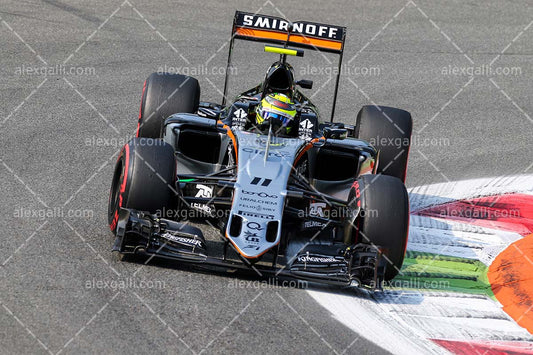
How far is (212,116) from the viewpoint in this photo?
10883 millimetres

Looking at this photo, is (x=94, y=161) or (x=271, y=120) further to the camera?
(x=94, y=161)

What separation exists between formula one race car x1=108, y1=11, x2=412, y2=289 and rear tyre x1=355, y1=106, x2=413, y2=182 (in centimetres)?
1

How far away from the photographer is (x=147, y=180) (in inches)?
331

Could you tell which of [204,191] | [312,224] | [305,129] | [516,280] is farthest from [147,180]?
[516,280]

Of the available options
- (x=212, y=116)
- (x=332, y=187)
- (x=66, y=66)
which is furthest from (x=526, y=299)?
(x=66, y=66)

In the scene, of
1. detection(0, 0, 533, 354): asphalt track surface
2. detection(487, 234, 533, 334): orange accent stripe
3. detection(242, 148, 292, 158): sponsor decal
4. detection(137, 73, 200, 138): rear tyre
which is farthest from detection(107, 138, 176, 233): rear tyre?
detection(487, 234, 533, 334): orange accent stripe

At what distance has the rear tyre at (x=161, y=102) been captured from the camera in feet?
35.0

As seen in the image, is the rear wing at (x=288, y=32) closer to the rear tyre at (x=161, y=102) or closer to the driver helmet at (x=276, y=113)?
the rear tyre at (x=161, y=102)

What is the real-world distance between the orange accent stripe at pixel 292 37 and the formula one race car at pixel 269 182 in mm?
12

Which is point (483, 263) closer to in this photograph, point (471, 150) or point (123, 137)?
point (471, 150)

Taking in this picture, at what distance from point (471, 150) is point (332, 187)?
4262 millimetres

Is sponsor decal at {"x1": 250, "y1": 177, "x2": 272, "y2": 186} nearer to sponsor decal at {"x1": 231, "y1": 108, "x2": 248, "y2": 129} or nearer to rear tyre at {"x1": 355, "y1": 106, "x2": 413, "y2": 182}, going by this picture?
sponsor decal at {"x1": 231, "y1": 108, "x2": 248, "y2": 129}

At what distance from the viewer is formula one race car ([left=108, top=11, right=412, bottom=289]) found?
8.05 m

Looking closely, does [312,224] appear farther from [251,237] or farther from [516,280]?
[516,280]
